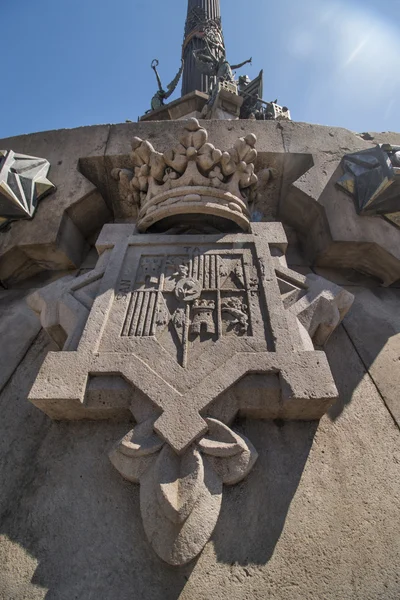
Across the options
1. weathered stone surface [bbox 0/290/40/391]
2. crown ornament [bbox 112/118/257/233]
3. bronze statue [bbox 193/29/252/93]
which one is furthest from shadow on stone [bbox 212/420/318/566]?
bronze statue [bbox 193/29/252/93]

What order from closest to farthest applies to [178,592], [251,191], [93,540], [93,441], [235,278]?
1. [178,592]
2. [93,540]
3. [93,441]
4. [235,278]
5. [251,191]

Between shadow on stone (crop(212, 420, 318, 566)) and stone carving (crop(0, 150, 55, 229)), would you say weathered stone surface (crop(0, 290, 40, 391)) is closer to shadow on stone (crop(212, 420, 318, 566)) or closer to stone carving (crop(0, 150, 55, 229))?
stone carving (crop(0, 150, 55, 229))

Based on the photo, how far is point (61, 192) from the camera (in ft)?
10.2

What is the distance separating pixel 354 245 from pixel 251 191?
3.68 ft

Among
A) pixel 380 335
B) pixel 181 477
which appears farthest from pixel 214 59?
pixel 181 477

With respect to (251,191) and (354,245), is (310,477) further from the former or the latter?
(251,191)

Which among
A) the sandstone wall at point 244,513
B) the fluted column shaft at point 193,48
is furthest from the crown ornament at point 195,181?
the fluted column shaft at point 193,48

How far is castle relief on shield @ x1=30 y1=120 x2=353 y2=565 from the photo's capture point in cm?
144

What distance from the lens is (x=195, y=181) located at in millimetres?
2674

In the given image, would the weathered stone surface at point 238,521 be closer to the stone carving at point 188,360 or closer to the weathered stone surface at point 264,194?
the stone carving at point 188,360

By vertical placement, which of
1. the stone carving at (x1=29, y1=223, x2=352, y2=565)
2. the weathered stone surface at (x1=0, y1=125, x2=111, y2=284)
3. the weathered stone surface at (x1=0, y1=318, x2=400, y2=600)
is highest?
the weathered stone surface at (x1=0, y1=125, x2=111, y2=284)

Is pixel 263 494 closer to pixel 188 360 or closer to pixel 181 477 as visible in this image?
pixel 181 477

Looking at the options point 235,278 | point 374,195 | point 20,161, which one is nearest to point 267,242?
point 235,278

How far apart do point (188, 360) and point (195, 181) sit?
1691 millimetres
